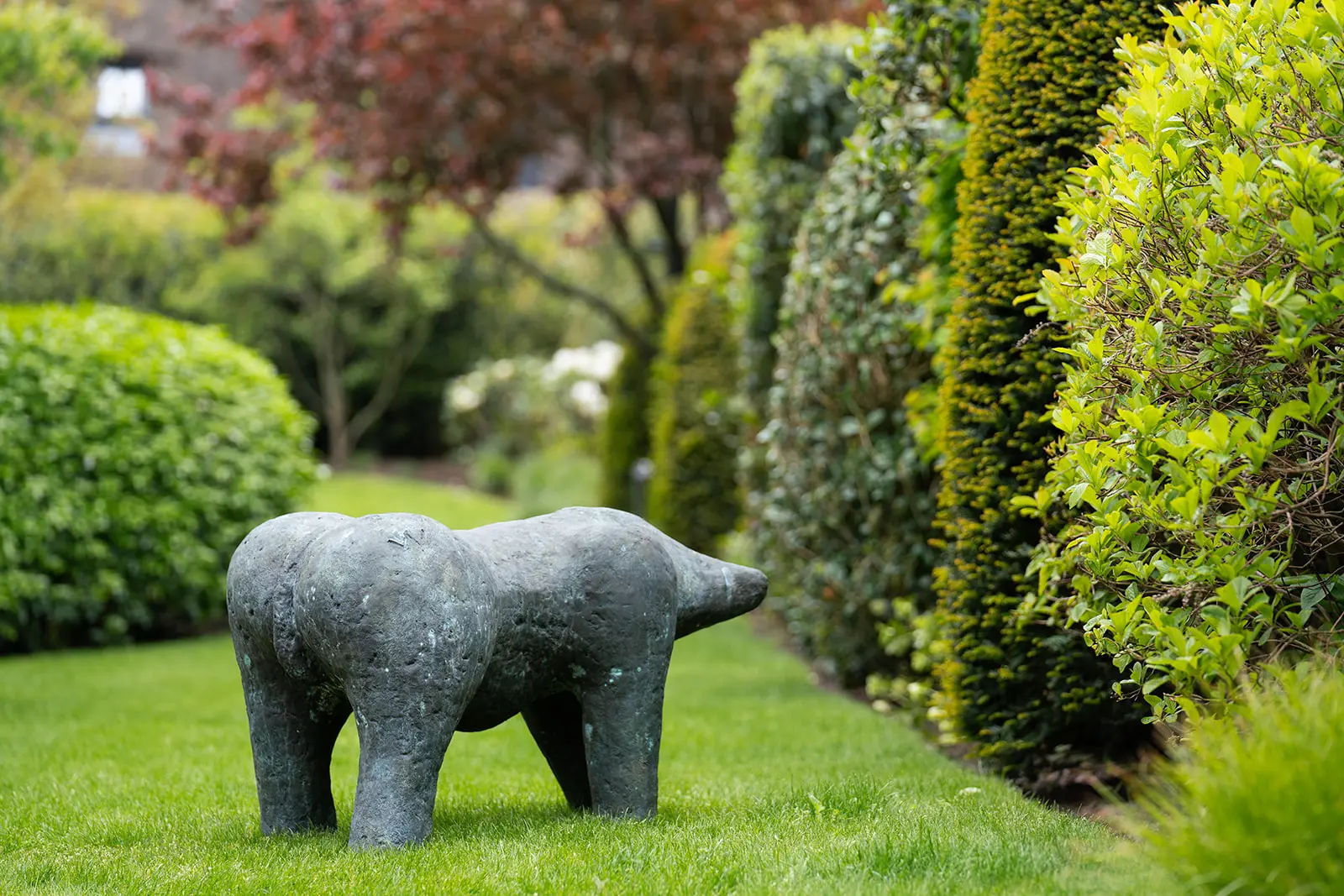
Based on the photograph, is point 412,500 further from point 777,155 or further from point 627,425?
point 777,155

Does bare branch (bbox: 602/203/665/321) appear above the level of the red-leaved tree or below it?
below

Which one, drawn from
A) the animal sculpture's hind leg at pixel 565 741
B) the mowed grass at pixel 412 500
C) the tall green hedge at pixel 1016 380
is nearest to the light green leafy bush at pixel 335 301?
the mowed grass at pixel 412 500

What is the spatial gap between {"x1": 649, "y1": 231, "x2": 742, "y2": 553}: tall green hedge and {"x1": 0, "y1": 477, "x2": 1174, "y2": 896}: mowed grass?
473 cm

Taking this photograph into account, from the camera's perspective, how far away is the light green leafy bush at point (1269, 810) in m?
2.79

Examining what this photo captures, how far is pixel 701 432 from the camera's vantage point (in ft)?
40.3

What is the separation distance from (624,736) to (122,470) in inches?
295

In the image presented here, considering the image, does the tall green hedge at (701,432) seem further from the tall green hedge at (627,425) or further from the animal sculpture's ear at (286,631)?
the animal sculpture's ear at (286,631)

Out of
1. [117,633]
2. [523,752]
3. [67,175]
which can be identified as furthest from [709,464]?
[67,175]

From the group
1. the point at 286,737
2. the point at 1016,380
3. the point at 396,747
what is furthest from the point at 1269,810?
the point at 286,737

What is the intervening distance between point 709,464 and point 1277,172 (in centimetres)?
893

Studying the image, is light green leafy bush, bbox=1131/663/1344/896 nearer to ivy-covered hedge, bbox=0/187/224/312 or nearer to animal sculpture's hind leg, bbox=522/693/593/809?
animal sculpture's hind leg, bbox=522/693/593/809

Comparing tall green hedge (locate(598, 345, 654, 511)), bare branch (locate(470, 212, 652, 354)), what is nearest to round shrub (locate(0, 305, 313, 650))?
bare branch (locate(470, 212, 652, 354))

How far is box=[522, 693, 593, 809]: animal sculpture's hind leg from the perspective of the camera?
4773 millimetres

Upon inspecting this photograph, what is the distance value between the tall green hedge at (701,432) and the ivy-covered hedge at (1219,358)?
8109mm
